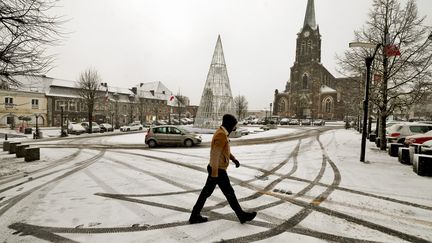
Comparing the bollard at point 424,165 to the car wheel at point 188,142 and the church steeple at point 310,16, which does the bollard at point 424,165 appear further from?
the church steeple at point 310,16

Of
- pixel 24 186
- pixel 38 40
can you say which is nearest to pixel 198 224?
pixel 24 186

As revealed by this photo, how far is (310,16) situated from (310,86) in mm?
20370

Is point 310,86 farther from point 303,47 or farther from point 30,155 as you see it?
point 30,155

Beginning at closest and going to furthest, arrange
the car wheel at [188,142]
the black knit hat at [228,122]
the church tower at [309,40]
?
the black knit hat at [228,122]
the car wheel at [188,142]
the church tower at [309,40]

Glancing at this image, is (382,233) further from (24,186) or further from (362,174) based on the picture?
(24,186)

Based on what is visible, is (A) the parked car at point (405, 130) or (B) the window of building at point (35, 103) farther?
(B) the window of building at point (35, 103)

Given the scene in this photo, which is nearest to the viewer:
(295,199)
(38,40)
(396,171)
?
(295,199)

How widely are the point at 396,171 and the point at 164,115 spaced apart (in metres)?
70.7

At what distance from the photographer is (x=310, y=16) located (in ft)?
229

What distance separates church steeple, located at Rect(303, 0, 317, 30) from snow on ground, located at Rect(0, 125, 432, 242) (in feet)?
228

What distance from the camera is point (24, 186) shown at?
6.88 metres

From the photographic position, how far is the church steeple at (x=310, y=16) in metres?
69.1

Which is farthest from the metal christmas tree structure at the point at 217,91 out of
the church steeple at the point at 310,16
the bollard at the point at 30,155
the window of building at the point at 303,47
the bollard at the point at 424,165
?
the church steeple at the point at 310,16

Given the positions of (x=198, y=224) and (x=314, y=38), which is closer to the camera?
(x=198, y=224)
